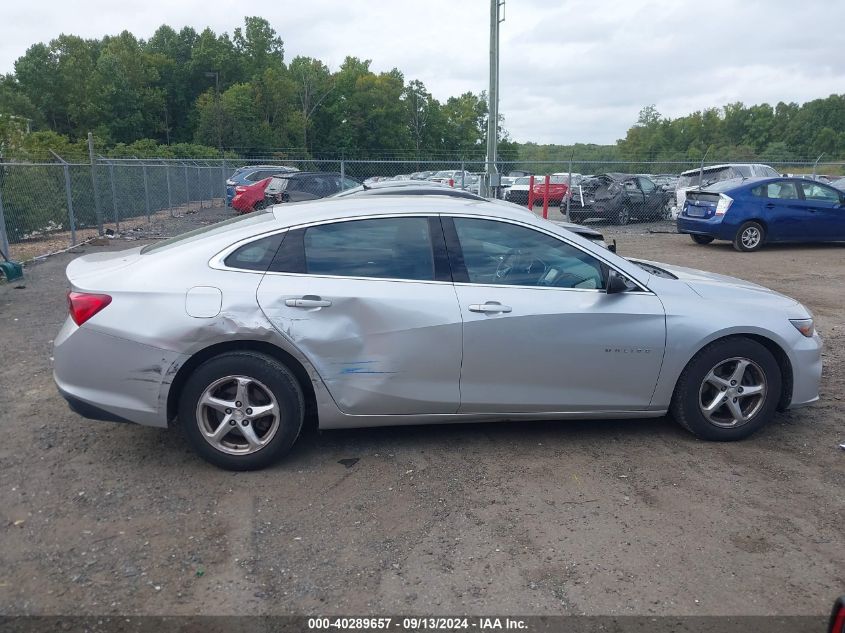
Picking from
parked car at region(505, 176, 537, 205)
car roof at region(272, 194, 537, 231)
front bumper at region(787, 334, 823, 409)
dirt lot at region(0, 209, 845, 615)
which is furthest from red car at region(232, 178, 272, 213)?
front bumper at region(787, 334, 823, 409)

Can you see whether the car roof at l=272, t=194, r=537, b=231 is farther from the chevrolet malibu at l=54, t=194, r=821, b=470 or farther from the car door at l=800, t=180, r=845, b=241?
the car door at l=800, t=180, r=845, b=241

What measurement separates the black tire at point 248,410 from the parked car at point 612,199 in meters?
16.0

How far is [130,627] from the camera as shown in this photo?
2.73 meters

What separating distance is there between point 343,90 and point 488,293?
2822 inches

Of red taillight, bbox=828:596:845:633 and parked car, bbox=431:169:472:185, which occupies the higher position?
parked car, bbox=431:169:472:185

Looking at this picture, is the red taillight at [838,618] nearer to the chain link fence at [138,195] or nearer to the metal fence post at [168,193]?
the chain link fence at [138,195]

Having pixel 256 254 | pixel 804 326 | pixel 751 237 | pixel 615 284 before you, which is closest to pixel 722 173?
pixel 751 237

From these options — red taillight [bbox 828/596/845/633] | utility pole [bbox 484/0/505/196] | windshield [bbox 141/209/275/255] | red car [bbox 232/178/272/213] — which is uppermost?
utility pole [bbox 484/0/505/196]

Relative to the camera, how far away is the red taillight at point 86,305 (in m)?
3.90

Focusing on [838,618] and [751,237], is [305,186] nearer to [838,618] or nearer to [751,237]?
[751,237]

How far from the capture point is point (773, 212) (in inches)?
564

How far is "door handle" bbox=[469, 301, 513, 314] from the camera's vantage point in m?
4.09

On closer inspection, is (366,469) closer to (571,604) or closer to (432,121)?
(571,604)

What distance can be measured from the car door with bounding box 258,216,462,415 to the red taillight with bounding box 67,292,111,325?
34.7 inches
